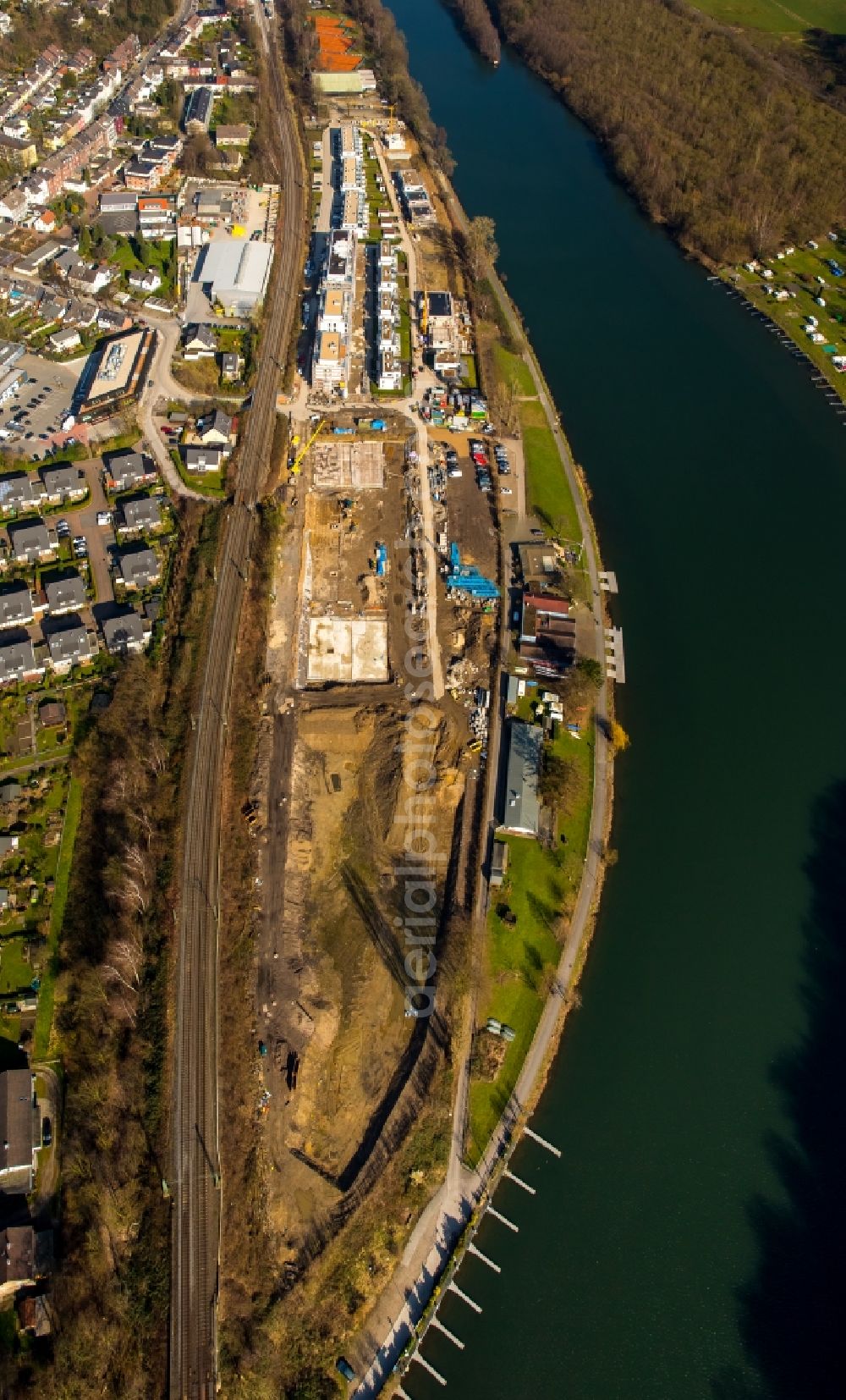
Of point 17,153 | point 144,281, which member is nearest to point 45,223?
Result: point 17,153

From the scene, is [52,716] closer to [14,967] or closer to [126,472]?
[14,967]

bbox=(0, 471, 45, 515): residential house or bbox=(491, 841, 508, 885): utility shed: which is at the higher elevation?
bbox=(0, 471, 45, 515): residential house

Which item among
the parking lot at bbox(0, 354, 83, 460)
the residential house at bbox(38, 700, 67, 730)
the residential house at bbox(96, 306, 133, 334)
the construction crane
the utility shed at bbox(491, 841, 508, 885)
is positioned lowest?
the utility shed at bbox(491, 841, 508, 885)

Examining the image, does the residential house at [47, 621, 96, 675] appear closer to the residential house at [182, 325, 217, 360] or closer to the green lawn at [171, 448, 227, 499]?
the green lawn at [171, 448, 227, 499]

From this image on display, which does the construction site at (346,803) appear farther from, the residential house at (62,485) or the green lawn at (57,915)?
the residential house at (62,485)

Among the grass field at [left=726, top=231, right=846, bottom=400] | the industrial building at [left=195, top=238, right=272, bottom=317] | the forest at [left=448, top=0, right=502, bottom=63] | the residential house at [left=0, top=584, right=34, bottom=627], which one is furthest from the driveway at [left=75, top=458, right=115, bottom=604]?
the forest at [left=448, top=0, right=502, bottom=63]

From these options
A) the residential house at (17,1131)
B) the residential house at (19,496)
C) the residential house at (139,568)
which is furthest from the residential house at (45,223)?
the residential house at (17,1131)

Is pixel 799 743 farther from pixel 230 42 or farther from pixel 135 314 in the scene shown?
pixel 230 42
